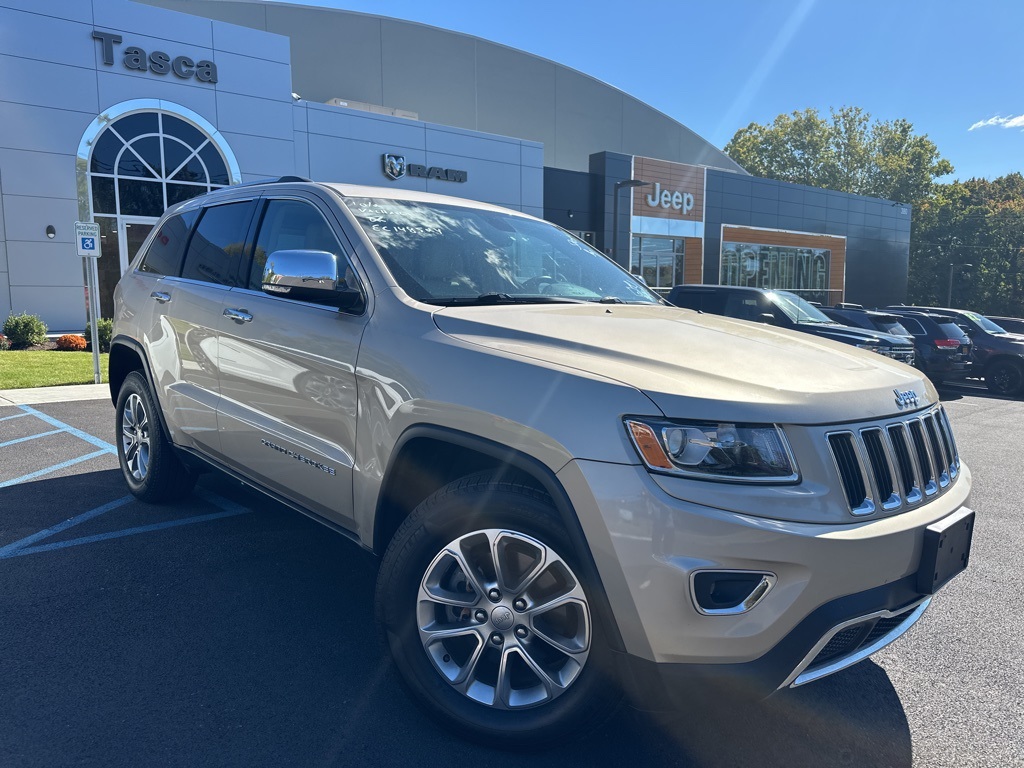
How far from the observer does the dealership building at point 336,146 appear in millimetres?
17078

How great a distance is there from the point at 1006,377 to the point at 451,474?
15142 mm

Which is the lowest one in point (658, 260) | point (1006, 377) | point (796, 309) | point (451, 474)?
point (1006, 377)

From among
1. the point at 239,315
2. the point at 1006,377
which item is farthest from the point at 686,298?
the point at 239,315

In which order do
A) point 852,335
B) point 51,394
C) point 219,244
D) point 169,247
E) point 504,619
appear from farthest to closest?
1. point 852,335
2. point 51,394
3. point 169,247
4. point 219,244
5. point 504,619

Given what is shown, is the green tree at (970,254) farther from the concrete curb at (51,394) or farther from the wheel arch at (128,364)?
the wheel arch at (128,364)

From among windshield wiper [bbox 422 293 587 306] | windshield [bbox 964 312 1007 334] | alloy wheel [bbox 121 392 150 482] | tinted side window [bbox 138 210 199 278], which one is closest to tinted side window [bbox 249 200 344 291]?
windshield wiper [bbox 422 293 587 306]

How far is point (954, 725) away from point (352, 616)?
2487 mm

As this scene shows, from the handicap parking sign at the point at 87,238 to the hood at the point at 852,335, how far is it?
11373 millimetres

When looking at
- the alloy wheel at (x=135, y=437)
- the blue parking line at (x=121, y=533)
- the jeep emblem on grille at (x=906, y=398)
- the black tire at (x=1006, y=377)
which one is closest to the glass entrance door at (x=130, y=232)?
the alloy wheel at (x=135, y=437)

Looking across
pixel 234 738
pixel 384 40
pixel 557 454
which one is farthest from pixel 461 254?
pixel 384 40

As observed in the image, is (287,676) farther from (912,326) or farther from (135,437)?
(912,326)

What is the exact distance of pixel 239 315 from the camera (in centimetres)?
356

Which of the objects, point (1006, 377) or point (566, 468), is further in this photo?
point (1006, 377)

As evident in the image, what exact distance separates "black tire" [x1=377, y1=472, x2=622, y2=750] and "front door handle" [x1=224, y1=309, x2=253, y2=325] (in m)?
1.53
